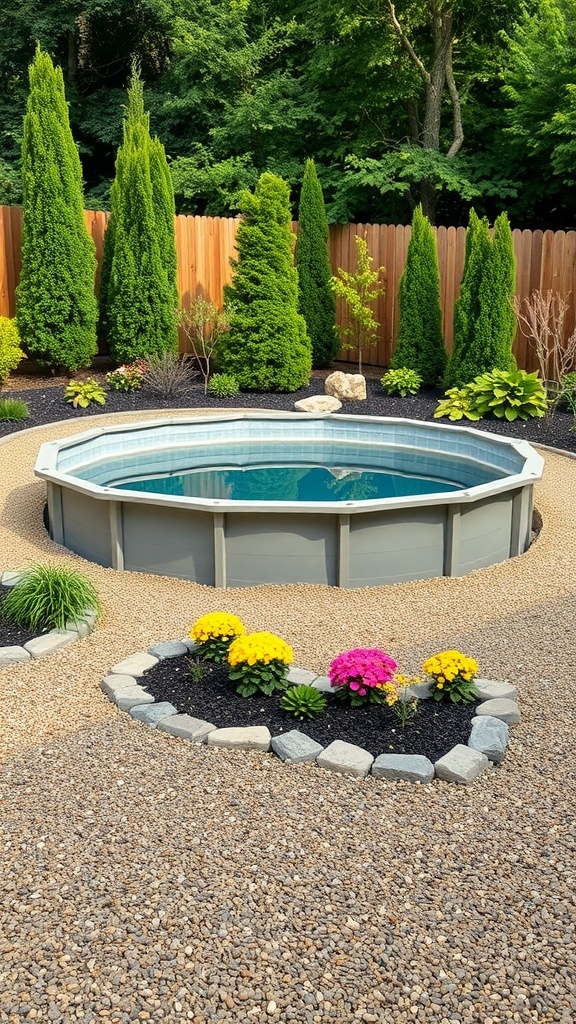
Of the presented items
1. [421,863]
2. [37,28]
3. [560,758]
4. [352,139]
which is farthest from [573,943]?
[37,28]

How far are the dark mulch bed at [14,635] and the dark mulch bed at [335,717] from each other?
3.33 ft

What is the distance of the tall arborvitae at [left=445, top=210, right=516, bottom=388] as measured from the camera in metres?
12.4

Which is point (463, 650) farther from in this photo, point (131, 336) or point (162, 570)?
point (131, 336)

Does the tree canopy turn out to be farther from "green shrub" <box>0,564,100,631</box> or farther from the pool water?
"green shrub" <box>0,564,100,631</box>

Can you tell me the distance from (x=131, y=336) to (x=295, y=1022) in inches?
477

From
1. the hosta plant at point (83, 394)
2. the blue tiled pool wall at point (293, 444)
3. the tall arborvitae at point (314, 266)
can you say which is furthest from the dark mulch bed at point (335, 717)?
the tall arborvitae at point (314, 266)

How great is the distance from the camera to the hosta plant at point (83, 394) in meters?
12.4

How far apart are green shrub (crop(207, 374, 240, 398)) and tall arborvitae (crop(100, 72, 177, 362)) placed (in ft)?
4.52

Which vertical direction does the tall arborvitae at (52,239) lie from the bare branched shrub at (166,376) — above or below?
above

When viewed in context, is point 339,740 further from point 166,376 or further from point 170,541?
point 166,376

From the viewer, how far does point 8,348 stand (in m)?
12.9

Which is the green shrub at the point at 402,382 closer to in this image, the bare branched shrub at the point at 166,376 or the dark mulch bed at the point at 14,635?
the bare branched shrub at the point at 166,376

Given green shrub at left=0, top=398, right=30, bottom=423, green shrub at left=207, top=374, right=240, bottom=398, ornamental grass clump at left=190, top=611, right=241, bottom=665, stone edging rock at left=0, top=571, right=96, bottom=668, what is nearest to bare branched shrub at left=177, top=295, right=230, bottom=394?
green shrub at left=207, top=374, right=240, bottom=398

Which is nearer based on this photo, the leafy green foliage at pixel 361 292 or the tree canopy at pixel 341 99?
the leafy green foliage at pixel 361 292
